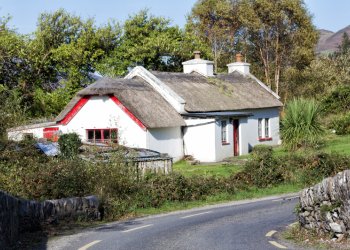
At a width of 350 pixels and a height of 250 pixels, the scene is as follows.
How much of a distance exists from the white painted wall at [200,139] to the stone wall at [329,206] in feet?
84.9

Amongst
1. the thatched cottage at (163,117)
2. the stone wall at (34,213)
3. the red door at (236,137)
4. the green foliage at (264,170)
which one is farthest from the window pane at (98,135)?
the stone wall at (34,213)

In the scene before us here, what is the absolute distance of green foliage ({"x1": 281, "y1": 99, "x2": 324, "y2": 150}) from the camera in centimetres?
3819

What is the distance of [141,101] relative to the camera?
41.2 m

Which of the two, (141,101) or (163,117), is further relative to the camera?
(141,101)

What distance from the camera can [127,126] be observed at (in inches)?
1581

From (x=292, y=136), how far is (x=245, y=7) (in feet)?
94.6

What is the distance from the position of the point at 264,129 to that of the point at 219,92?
4.86 m

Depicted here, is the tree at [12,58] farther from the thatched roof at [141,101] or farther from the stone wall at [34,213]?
the stone wall at [34,213]

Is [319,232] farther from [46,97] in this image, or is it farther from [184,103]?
[46,97]

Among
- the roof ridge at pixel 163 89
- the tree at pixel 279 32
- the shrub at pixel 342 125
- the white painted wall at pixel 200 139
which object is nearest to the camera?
the white painted wall at pixel 200 139

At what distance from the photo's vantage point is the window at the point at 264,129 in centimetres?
4838

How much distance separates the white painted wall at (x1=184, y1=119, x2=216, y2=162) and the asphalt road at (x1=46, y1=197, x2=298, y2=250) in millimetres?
19359

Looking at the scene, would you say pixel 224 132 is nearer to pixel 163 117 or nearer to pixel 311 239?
pixel 163 117

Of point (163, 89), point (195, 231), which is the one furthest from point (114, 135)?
point (195, 231)
